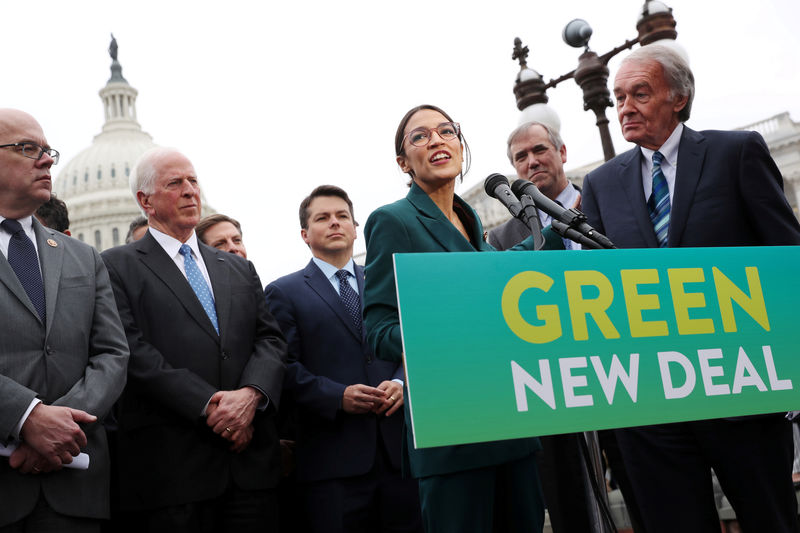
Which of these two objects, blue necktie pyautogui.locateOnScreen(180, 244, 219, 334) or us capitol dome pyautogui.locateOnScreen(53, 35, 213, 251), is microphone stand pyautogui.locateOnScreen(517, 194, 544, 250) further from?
us capitol dome pyautogui.locateOnScreen(53, 35, 213, 251)

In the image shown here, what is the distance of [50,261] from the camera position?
2.99m

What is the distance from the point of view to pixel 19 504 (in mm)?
2521

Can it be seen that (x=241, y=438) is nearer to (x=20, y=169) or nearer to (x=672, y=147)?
(x=20, y=169)

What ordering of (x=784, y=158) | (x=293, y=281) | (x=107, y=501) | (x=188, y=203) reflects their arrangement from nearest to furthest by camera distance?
1. (x=107, y=501)
2. (x=188, y=203)
3. (x=293, y=281)
4. (x=784, y=158)

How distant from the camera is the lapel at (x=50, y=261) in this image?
2.87 metres

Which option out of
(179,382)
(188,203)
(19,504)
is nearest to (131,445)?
(179,382)

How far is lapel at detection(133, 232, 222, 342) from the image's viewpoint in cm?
334

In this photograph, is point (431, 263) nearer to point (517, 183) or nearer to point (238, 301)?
point (517, 183)

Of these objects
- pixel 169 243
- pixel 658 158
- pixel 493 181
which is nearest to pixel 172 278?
pixel 169 243

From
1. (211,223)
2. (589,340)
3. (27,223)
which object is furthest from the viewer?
(211,223)

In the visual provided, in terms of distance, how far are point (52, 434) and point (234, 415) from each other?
75 centimetres

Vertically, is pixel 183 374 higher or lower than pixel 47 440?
higher

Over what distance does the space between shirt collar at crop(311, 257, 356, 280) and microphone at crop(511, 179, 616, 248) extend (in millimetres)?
1776

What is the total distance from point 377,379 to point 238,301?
0.76m
